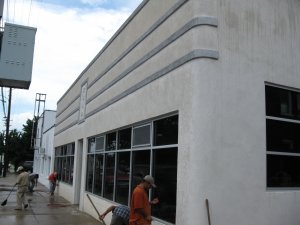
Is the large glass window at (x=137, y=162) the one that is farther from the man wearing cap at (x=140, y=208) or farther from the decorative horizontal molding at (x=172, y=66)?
the man wearing cap at (x=140, y=208)

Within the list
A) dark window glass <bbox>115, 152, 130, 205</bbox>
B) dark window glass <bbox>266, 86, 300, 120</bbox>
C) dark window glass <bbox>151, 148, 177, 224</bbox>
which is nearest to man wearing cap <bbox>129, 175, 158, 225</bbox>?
dark window glass <bbox>151, 148, 177, 224</bbox>

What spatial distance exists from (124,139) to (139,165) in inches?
69.0

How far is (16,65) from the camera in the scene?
5914 millimetres

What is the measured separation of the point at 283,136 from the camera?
858 centimetres

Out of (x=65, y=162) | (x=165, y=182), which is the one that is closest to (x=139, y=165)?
(x=165, y=182)

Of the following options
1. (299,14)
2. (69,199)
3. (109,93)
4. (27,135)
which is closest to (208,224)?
(299,14)

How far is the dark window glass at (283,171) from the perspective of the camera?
819cm

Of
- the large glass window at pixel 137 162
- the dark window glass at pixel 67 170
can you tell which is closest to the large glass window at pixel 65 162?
the dark window glass at pixel 67 170

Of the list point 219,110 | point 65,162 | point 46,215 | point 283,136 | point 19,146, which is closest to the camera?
point 219,110

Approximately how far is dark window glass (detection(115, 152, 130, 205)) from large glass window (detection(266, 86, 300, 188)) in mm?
4240

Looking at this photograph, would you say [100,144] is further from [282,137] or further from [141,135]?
[282,137]

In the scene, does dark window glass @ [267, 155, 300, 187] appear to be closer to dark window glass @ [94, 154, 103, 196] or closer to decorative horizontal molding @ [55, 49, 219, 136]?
decorative horizontal molding @ [55, 49, 219, 136]

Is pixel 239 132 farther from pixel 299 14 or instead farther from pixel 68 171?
pixel 68 171

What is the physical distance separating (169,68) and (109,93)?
17.1 feet
